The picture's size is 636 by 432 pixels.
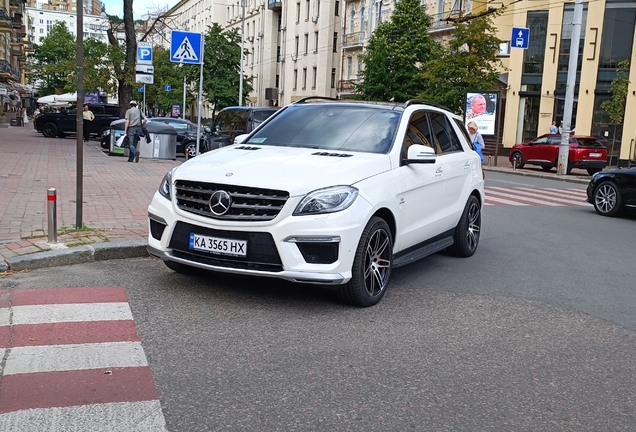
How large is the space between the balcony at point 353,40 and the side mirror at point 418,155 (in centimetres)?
5563

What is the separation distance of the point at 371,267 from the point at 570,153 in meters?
25.1

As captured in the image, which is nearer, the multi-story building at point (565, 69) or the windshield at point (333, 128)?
the windshield at point (333, 128)

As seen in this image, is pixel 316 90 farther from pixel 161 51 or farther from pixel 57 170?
pixel 57 170

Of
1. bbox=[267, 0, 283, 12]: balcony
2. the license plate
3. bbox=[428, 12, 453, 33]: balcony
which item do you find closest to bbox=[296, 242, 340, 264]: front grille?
the license plate

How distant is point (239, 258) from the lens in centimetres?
564

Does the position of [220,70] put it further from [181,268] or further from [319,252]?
[319,252]

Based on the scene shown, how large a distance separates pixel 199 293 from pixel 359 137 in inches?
83.4

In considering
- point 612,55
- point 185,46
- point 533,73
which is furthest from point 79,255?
point 533,73

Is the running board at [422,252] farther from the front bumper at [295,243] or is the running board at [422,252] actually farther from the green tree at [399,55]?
the green tree at [399,55]

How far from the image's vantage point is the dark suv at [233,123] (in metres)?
18.9

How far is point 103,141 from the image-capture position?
28.3m

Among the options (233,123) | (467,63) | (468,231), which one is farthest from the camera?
(467,63)

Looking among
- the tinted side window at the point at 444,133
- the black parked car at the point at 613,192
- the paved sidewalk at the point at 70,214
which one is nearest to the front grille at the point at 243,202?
the paved sidewalk at the point at 70,214

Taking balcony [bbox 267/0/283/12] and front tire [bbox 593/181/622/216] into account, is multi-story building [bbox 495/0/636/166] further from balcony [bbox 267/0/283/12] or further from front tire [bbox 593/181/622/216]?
balcony [bbox 267/0/283/12]
